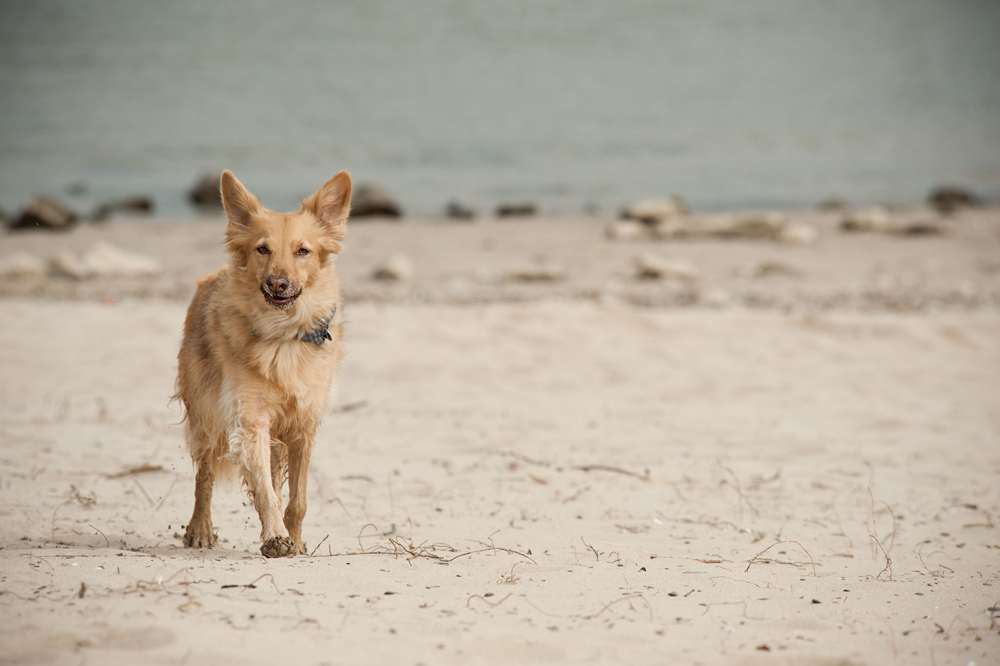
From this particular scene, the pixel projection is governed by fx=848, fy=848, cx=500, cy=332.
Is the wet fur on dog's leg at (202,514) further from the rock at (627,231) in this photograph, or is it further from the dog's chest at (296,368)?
the rock at (627,231)

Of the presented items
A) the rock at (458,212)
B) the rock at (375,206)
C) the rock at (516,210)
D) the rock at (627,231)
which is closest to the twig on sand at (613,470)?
the rock at (627,231)

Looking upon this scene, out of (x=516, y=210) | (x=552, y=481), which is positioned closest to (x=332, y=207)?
(x=552, y=481)

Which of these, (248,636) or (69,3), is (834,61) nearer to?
(69,3)

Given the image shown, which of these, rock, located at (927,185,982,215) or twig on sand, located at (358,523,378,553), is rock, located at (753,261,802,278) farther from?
rock, located at (927,185,982,215)

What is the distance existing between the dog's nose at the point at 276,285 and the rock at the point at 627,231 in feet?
40.2

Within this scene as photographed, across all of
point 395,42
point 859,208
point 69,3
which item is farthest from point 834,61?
point 69,3

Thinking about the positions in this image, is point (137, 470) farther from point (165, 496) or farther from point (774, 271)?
point (774, 271)

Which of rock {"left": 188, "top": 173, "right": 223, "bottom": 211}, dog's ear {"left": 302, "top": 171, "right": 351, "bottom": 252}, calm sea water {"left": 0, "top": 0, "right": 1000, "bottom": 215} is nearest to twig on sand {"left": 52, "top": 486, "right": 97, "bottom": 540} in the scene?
dog's ear {"left": 302, "top": 171, "right": 351, "bottom": 252}

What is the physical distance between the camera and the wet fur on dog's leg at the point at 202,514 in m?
4.37

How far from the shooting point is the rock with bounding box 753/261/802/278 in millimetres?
12758

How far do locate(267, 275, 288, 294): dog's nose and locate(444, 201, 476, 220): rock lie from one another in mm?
15680

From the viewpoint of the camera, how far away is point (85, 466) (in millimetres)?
5559

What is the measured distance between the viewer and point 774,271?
505 inches

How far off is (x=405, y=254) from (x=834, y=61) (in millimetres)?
47487
